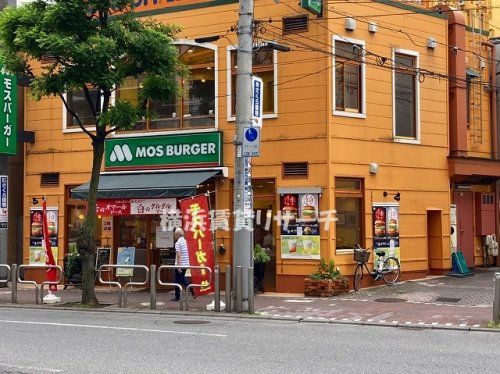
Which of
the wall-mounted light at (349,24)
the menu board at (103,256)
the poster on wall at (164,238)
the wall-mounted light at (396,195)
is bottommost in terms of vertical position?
the menu board at (103,256)

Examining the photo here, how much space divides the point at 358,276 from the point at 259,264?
104 inches

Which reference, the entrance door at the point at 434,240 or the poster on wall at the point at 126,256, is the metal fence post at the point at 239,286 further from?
the entrance door at the point at 434,240

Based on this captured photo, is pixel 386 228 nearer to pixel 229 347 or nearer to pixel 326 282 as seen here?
pixel 326 282

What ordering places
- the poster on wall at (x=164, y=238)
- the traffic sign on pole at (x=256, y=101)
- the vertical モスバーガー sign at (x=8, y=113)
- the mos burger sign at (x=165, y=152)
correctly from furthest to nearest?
the vertical モスバーガー sign at (x=8, y=113), the poster on wall at (x=164, y=238), the mos burger sign at (x=165, y=152), the traffic sign on pole at (x=256, y=101)

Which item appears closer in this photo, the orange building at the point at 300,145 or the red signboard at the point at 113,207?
the orange building at the point at 300,145

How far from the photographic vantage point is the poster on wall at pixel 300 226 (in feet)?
59.4

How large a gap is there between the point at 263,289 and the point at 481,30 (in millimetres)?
12321

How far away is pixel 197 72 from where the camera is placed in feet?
65.8

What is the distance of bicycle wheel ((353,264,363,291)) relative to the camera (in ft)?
59.8

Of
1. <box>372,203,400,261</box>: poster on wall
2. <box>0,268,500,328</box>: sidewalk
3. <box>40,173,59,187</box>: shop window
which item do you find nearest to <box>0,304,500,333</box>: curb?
<box>0,268,500,328</box>: sidewalk

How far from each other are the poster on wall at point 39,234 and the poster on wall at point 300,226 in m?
7.74

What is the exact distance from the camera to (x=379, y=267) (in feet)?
62.2

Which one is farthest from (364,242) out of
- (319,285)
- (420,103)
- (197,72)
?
(197,72)

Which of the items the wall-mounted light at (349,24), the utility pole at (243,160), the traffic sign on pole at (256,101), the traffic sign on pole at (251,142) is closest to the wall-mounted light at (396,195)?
the wall-mounted light at (349,24)
